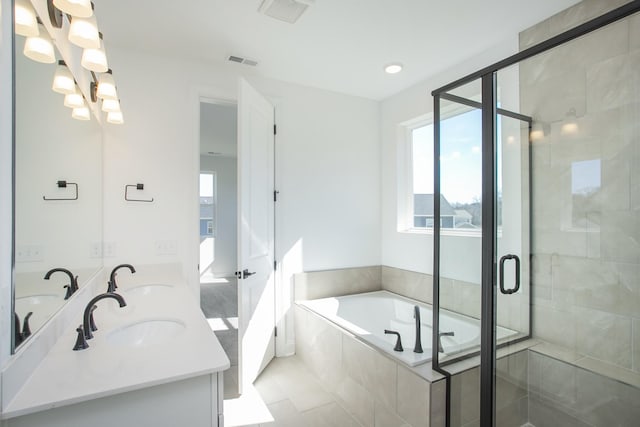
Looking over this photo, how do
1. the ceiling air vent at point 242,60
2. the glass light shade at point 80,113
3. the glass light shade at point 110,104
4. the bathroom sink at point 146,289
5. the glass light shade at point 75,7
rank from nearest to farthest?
1. the glass light shade at point 75,7
2. the glass light shade at point 80,113
3. the glass light shade at point 110,104
4. the bathroom sink at point 146,289
5. the ceiling air vent at point 242,60

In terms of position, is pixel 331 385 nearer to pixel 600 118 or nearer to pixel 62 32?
pixel 600 118

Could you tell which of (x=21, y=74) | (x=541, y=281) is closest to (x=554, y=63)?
(x=541, y=281)

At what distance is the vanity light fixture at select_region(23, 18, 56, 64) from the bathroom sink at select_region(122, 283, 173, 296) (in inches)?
53.6

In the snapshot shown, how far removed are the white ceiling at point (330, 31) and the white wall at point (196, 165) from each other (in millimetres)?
242

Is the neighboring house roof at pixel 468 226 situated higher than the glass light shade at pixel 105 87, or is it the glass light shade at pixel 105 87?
the glass light shade at pixel 105 87

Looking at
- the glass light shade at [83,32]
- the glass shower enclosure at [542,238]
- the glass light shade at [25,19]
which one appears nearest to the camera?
the glass light shade at [25,19]

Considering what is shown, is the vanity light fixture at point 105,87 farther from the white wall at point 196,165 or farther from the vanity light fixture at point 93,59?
the white wall at point 196,165

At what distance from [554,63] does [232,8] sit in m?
1.83

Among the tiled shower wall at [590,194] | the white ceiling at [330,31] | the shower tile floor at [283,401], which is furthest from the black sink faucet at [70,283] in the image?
the tiled shower wall at [590,194]

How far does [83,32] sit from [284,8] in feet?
3.86

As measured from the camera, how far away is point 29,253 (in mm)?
1123

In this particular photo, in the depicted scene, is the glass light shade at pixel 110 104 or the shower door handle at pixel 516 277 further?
the glass light shade at pixel 110 104

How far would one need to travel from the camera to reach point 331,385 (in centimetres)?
250

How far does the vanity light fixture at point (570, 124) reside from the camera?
67.9 inches
